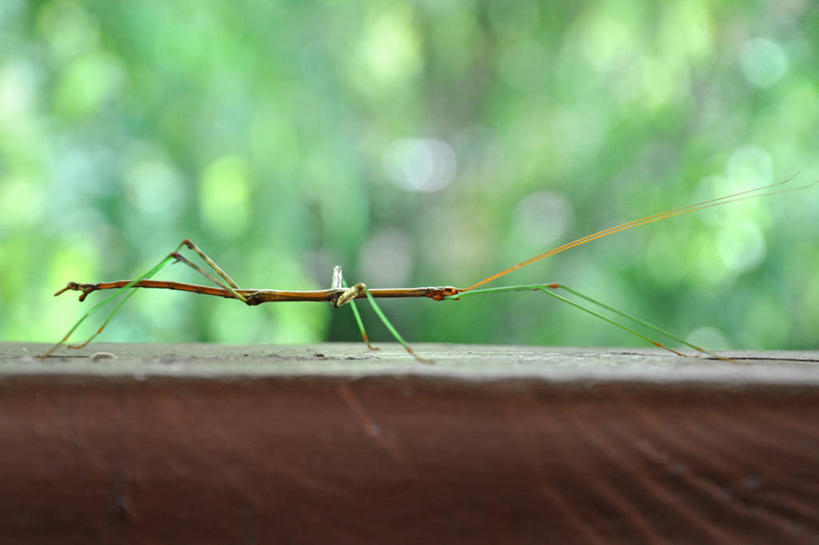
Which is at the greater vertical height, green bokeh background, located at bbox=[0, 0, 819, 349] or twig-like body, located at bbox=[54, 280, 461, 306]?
green bokeh background, located at bbox=[0, 0, 819, 349]

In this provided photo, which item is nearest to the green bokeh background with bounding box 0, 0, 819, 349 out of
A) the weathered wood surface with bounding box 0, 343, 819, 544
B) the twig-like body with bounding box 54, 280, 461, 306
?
the twig-like body with bounding box 54, 280, 461, 306

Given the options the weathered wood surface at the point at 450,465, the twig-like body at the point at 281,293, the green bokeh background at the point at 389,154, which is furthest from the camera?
the green bokeh background at the point at 389,154

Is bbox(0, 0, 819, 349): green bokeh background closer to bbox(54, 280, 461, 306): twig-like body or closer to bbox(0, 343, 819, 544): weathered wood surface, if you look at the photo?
bbox(54, 280, 461, 306): twig-like body

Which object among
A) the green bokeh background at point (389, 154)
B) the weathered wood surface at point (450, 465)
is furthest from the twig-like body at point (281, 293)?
the green bokeh background at point (389, 154)

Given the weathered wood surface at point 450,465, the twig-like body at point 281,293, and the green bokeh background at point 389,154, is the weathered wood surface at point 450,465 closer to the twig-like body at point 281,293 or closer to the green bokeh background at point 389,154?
the twig-like body at point 281,293

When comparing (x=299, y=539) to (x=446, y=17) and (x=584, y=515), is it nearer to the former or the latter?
(x=584, y=515)

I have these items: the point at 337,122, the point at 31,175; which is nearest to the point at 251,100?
the point at 337,122
